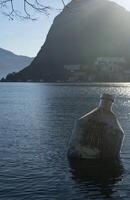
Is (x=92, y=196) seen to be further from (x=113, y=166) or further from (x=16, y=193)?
(x=113, y=166)

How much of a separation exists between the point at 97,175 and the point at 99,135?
374 cm

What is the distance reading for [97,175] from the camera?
87.5 ft

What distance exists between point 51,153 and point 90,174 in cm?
737

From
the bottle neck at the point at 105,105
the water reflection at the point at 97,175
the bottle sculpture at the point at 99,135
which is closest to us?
the water reflection at the point at 97,175

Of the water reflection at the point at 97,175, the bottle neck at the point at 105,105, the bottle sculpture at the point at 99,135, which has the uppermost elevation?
the bottle neck at the point at 105,105

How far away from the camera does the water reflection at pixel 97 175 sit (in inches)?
926

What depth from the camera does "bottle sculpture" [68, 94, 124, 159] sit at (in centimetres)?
2975

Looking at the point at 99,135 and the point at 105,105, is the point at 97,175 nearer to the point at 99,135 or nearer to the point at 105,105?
the point at 99,135

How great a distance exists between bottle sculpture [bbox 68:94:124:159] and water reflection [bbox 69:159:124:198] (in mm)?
594

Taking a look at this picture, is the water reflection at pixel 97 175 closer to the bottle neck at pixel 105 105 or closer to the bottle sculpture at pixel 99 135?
the bottle sculpture at pixel 99 135

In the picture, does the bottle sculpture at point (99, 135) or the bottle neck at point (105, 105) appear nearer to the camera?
the bottle sculpture at point (99, 135)

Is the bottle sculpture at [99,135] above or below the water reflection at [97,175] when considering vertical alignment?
above

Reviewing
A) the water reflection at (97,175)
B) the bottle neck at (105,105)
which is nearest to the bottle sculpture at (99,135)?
the bottle neck at (105,105)

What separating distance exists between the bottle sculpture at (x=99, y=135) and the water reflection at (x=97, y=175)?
594mm
